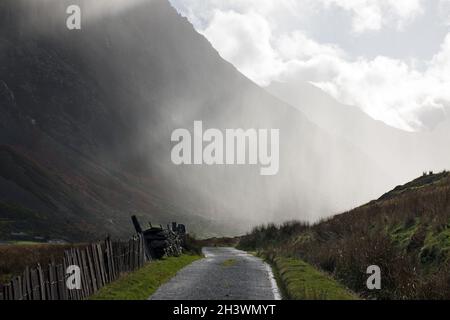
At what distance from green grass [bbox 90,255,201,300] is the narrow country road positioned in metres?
0.40

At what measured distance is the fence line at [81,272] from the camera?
606 inches

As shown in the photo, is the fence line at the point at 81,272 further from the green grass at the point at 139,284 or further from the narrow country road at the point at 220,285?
the narrow country road at the point at 220,285

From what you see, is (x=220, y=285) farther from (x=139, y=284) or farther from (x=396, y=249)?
(x=396, y=249)

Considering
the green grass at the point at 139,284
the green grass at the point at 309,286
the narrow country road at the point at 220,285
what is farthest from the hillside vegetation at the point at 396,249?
the green grass at the point at 139,284

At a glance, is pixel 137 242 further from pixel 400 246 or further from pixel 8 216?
pixel 8 216

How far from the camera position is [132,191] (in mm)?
182625

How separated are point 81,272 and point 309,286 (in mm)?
7700

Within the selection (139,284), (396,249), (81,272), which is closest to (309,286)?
(396,249)

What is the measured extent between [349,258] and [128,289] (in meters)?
8.95

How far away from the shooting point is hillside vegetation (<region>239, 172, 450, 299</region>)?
61.3 ft

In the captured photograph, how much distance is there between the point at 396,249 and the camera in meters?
23.7

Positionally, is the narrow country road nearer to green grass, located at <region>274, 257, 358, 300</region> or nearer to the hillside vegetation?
green grass, located at <region>274, 257, 358, 300</region>

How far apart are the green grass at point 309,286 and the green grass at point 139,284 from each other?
4.86m
